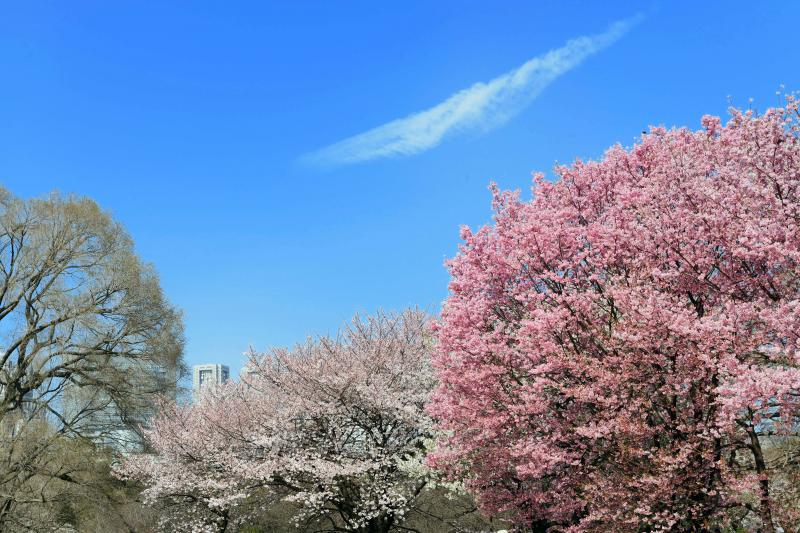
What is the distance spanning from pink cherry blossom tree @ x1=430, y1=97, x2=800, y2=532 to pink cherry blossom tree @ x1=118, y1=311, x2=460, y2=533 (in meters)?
5.27

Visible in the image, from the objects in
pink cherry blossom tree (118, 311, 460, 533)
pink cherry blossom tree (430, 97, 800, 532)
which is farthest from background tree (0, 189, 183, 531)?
pink cherry blossom tree (430, 97, 800, 532)

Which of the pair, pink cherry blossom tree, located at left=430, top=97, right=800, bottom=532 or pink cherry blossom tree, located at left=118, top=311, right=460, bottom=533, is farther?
pink cherry blossom tree, located at left=118, top=311, right=460, bottom=533

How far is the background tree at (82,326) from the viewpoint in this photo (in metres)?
27.3

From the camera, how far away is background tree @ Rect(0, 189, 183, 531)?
89.5 feet

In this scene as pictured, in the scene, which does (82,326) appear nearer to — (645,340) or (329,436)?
(329,436)

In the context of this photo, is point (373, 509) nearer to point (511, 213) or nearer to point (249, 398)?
point (249, 398)

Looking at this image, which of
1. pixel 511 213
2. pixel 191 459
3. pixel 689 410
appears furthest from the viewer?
pixel 191 459

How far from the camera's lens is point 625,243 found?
43.9 feet

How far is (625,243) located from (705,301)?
5.83 feet

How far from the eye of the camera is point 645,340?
1148 centimetres

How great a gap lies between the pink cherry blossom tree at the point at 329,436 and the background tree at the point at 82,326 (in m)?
4.40

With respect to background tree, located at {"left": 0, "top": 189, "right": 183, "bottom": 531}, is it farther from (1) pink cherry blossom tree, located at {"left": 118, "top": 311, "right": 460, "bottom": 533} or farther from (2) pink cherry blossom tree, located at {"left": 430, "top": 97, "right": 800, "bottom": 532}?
(2) pink cherry blossom tree, located at {"left": 430, "top": 97, "right": 800, "bottom": 532}

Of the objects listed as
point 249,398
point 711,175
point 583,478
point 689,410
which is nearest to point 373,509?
point 249,398

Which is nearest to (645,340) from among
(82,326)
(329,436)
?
(329,436)
